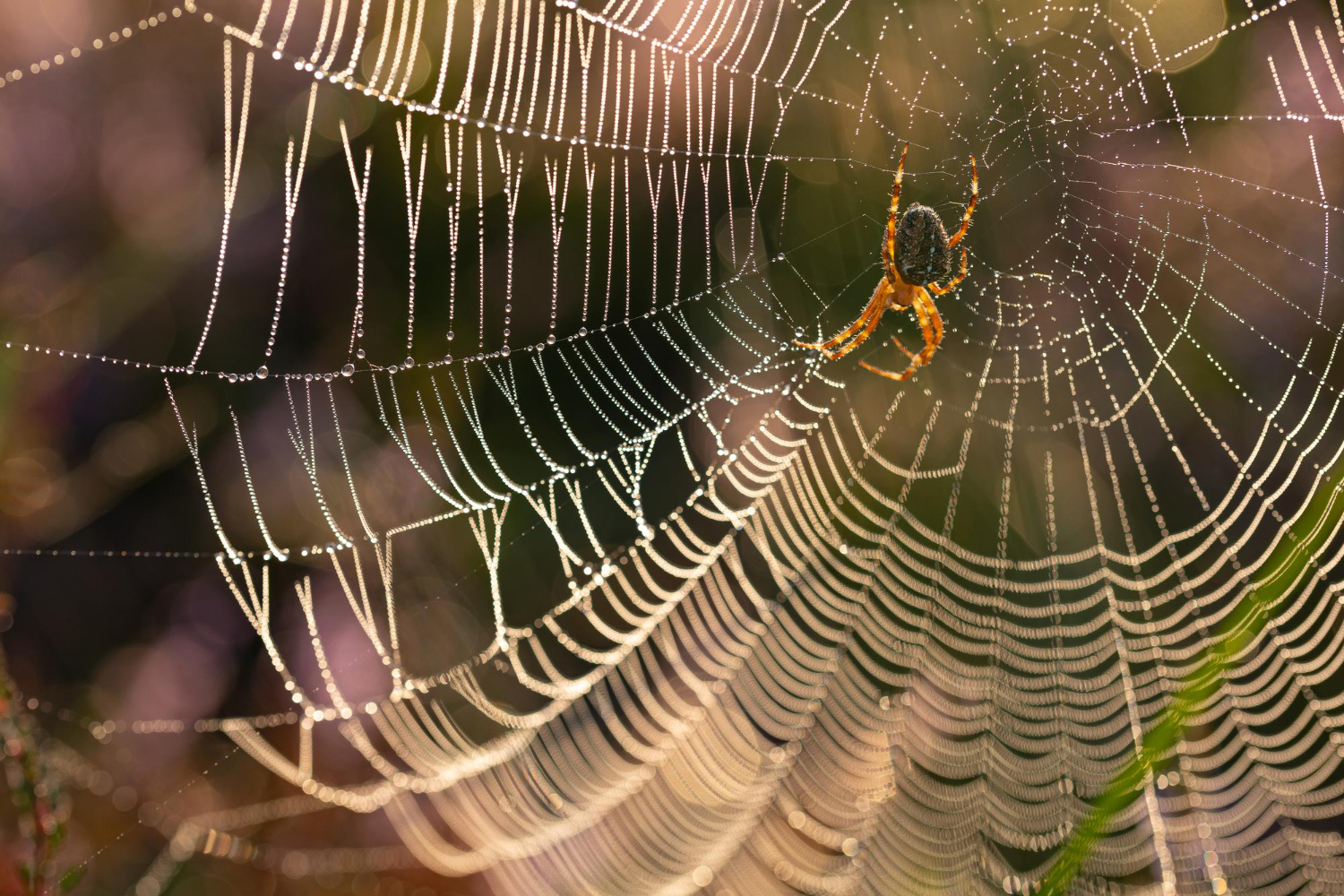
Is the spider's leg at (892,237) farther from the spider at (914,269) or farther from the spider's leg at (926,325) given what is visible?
the spider's leg at (926,325)

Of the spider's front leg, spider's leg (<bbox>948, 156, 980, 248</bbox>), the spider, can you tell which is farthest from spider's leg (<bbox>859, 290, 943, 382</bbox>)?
spider's leg (<bbox>948, 156, 980, 248</bbox>)

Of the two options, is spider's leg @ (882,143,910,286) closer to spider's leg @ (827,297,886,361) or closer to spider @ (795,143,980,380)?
spider @ (795,143,980,380)

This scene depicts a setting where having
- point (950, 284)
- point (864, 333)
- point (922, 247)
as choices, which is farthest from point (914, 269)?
point (864, 333)

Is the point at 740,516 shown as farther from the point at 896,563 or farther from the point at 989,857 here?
the point at 989,857

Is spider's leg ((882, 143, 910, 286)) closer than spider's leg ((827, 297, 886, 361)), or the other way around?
spider's leg ((882, 143, 910, 286))

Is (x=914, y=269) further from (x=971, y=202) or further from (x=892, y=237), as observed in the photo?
(x=971, y=202)

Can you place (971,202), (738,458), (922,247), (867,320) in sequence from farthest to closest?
(738,458)
(867,320)
(971,202)
(922,247)

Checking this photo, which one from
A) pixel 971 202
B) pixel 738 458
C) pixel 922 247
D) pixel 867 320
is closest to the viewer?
pixel 922 247
